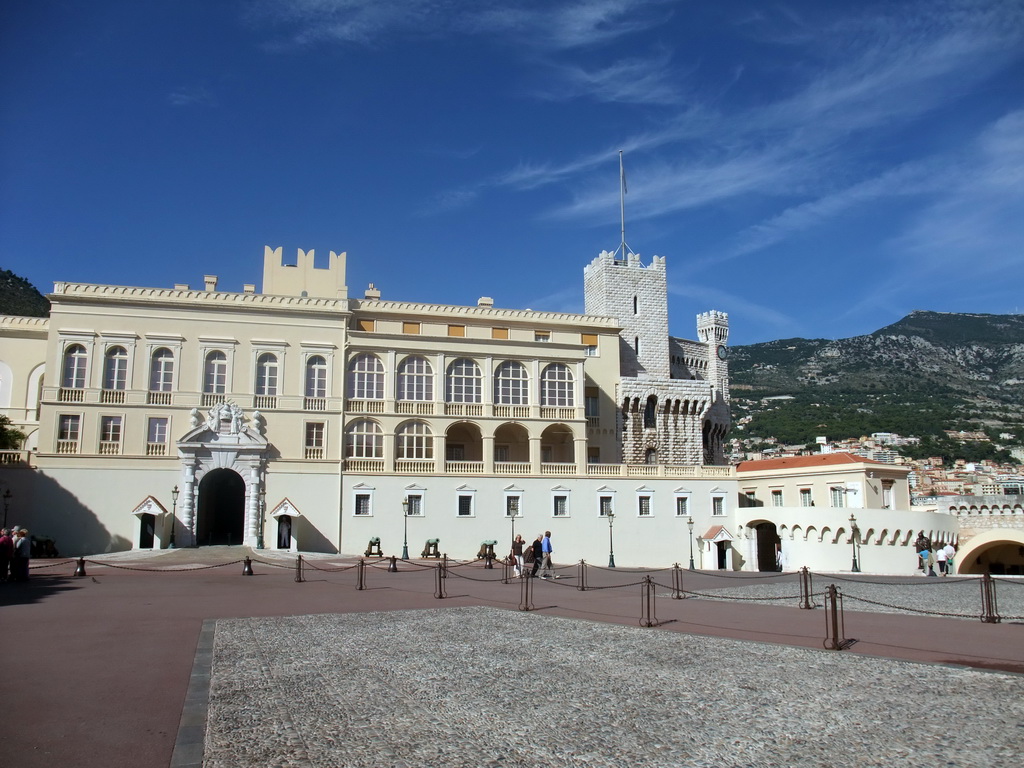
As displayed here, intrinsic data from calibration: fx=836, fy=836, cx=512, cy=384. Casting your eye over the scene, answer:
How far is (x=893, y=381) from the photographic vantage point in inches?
6142

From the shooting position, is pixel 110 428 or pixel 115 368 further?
pixel 115 368

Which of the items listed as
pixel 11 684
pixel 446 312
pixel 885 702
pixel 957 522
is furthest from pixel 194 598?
pixel 957 522

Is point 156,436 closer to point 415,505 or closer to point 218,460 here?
point 218,460

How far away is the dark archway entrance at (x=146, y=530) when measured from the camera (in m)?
40.1

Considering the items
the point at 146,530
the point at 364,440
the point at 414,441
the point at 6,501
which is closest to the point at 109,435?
the point at 146,530

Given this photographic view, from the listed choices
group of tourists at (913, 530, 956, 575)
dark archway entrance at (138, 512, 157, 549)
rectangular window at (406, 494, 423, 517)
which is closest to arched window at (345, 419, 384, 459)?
rectangular window at (406, 494, 423, 517)

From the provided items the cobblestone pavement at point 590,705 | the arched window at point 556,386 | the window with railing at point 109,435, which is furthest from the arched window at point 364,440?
the cobblestone pavement at point 590,705

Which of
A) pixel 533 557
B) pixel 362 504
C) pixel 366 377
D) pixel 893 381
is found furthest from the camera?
pixel 893 381

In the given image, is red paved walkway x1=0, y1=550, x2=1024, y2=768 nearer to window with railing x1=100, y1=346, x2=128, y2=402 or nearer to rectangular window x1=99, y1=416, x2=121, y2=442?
rectangular window x1=99, y1=416, x2=121, y2=442

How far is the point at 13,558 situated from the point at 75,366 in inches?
776

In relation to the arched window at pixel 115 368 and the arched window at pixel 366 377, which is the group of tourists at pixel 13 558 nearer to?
the arched window at pixel 115 368

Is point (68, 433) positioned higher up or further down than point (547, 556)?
higher up

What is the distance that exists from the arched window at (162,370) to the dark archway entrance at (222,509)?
5151 millimetres

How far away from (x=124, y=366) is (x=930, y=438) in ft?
403
